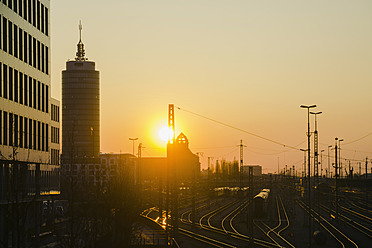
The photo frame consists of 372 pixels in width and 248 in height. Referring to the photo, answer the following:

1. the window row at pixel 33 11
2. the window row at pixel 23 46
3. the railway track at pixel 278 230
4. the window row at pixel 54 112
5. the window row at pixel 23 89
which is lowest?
the railway track at pixel 278 230

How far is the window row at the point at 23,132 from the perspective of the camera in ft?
163

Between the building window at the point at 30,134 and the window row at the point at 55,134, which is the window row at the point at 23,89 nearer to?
the building window at the point at 30,134

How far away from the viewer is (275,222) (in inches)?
3538

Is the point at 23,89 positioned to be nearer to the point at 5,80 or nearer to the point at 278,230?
the point at 5,80

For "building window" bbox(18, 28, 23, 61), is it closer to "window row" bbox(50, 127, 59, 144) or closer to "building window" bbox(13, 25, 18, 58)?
"building window" bbox(13, 25, 18, 58)

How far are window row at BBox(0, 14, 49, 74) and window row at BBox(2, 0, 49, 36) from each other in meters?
1.41

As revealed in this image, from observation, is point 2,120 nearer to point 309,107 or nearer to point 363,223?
point 309,107

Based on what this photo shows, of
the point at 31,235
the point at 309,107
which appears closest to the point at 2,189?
the point at 31,235

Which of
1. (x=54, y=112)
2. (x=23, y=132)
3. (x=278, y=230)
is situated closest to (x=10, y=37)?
(x=23, y=132)

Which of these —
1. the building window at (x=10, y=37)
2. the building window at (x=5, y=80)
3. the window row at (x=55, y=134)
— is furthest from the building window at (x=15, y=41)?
the window row at (x=55, y=134)

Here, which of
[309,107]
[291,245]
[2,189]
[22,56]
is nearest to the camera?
[2,189]

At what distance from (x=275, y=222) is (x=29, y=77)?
4708 cm

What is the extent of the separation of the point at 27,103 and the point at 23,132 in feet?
9.51

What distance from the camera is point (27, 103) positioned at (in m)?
55.0
